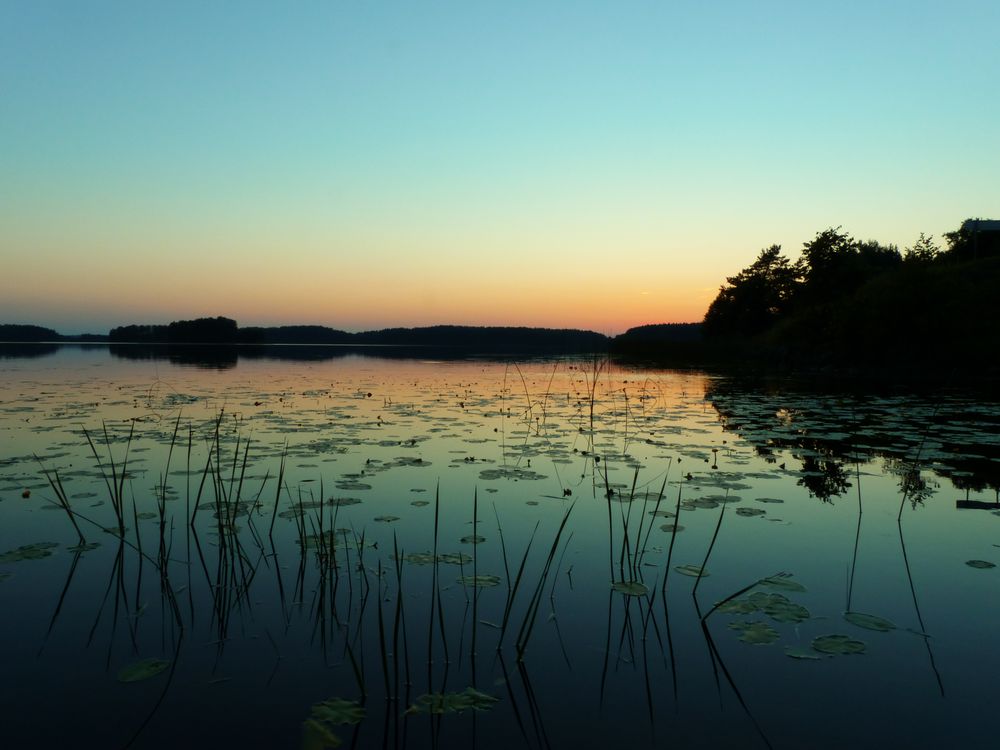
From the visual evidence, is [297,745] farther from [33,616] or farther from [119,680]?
[33,616]

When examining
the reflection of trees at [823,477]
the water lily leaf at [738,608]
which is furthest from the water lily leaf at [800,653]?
the reflection of trees at [823,477]

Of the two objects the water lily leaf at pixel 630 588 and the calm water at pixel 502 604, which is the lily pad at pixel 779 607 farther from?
the water lily leaf at pixel 630 588

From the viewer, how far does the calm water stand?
3322mm

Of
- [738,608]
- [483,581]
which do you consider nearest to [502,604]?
[483,581]

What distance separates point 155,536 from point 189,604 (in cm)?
194

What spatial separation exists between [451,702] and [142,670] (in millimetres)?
1960

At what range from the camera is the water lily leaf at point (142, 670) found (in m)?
3.66

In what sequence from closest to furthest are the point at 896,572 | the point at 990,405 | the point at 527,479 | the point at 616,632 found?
the point at 616,632 < the point at 896,572 < the point at 527,479 < the point at 990,405

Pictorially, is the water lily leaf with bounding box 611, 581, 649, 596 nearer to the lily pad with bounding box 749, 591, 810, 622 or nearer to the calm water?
the calm water

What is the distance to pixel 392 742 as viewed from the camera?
3119mm

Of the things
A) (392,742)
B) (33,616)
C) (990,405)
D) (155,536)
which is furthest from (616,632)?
(990,405)

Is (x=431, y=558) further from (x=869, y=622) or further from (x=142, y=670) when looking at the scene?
(x=869, y=622)

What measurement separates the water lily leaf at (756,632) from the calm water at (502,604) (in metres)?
0.02

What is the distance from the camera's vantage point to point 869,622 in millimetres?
4383
